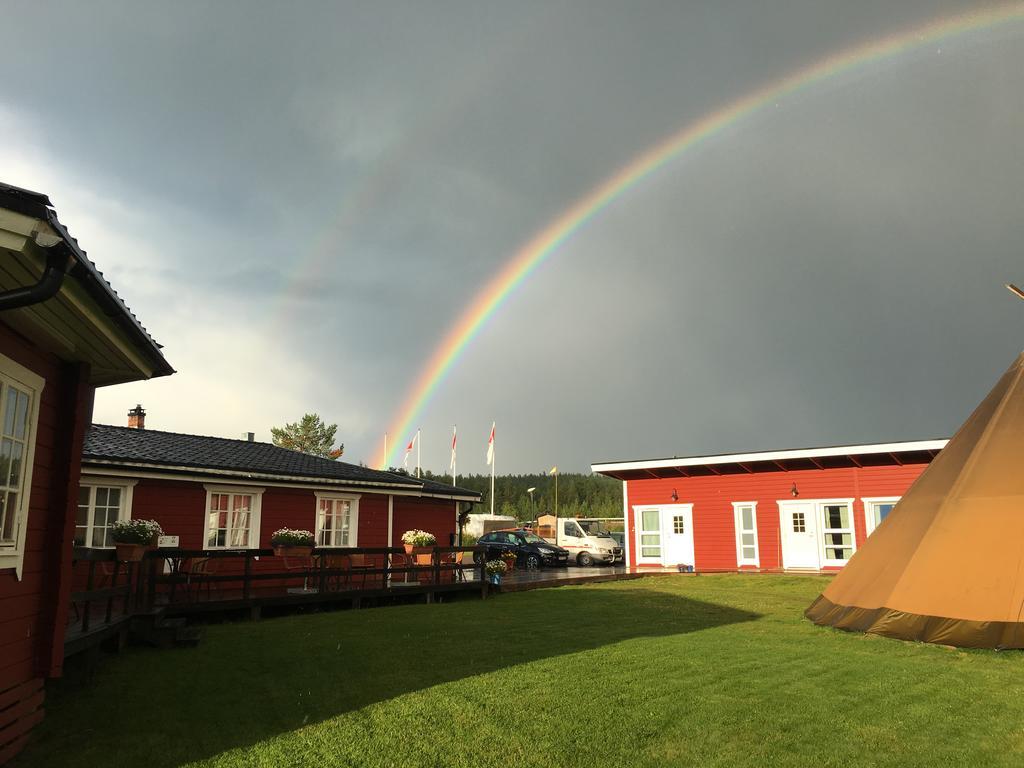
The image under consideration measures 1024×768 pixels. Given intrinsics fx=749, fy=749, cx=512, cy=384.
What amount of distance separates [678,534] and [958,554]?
1680 centimetres

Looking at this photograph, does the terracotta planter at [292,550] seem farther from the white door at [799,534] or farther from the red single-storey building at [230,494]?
the white door at [799,534]

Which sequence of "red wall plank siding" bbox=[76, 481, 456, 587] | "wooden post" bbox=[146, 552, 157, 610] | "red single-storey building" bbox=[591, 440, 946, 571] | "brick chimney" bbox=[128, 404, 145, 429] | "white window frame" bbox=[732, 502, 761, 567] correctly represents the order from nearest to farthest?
"wooden post" bbox=[146, 552, 157, 610], "red wall plank siding" bbox=[76, 481, 456, 587], "brick chimney" bbox=[128, 404, 145, 429], "red single-storey building" bbox=[591, 440, 946, 571], "white window frame" bbox=[732, 502, 761, 567]

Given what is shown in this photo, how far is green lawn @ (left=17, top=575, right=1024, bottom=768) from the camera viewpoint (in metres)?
5.04

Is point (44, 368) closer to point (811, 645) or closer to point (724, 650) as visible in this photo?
point (724, 650)

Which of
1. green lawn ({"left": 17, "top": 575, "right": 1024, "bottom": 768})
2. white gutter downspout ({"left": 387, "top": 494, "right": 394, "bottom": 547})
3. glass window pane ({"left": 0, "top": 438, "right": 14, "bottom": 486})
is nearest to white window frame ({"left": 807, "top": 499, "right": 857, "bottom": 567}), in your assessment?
white gutter downspout ({"left": 387, "top": 494, "right": 394, "bottom": 547})

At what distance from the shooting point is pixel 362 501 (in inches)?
738

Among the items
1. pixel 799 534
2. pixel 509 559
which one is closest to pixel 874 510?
pixel 799 534

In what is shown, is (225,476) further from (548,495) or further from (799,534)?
(548,495)

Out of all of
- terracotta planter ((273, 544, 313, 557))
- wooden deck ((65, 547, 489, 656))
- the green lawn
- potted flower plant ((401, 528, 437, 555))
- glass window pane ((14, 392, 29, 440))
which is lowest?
the green lawn

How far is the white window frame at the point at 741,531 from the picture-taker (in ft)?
80.2

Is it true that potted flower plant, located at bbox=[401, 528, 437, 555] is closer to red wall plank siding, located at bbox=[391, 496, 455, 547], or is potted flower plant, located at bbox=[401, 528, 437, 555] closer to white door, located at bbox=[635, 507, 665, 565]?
red wall plank siding, located at bbox=[391, 496, 455, 547]

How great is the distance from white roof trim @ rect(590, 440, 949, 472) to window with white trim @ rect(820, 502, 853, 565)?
1.76 meters

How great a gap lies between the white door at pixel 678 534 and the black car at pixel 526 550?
13.8ft

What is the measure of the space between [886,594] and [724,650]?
113 inches
